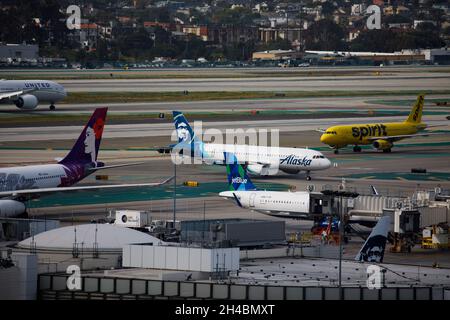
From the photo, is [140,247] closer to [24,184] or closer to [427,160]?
[24,184]

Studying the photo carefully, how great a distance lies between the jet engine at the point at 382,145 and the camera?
158 metres

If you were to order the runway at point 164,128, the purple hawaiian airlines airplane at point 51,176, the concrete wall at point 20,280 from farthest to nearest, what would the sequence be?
the runway at point 164,128 < the purple hawaiian airlines airplane at point 51,176 < the concrete wall at point 20,280

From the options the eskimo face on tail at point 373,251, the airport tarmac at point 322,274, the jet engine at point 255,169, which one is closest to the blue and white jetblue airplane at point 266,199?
the jet engine at point 255,169

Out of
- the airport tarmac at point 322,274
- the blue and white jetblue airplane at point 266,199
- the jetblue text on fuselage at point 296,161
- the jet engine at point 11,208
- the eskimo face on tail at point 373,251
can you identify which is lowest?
the jetblue text on fuselage at point 296,161

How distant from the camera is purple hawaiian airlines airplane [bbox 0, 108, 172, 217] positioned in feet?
317

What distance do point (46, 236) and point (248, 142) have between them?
9123 centimetres

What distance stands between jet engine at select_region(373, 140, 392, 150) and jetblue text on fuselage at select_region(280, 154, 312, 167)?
29.0m

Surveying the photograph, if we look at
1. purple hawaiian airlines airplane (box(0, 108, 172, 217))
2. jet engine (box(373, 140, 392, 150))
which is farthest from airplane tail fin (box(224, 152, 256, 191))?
jet engine (box(373, 140, 392, 150))

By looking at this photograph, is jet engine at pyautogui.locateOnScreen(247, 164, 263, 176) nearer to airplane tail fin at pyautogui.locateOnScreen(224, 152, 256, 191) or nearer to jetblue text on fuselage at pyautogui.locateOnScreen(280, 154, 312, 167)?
jetblue text on fuselage at pyautogui.locateOnScreen(280, 154, 312, 167)

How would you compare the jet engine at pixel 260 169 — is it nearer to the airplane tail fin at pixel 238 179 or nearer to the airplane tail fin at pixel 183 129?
the airplane tail fin at pixel 183 129

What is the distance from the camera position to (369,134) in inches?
6206

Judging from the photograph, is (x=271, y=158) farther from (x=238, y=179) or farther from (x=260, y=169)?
(x=238, y=179)

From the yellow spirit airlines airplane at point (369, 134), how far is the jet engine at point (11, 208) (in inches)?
2507
